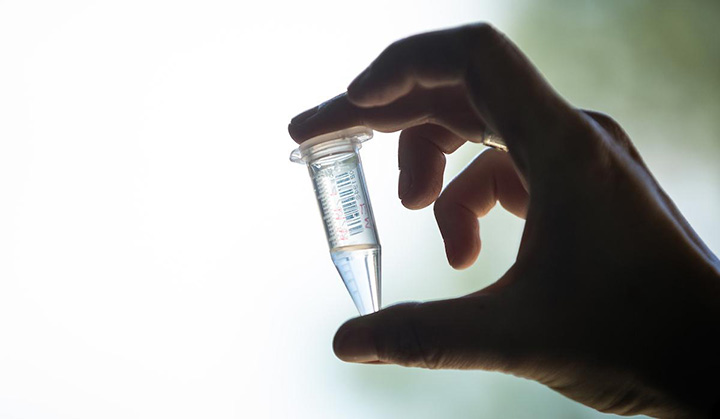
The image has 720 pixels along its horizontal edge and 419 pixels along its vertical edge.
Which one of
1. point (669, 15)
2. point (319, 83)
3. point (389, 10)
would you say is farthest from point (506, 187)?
point (669, 15)

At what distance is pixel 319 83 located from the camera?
156cm

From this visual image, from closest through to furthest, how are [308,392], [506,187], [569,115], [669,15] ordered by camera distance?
[569,115], [506,187], [308,392], [669,15]

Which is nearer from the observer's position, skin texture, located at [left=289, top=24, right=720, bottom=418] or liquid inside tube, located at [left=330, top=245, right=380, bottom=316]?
skin texture, located at [left=289, top=24, right=720, bottom=418]

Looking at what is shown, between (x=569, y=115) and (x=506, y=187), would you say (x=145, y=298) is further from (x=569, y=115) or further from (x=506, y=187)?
(x=569, y=115)

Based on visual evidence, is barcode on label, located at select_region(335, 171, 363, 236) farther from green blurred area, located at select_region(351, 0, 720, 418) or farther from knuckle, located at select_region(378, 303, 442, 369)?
green blurred area, located at select_region(351, 0, 720, 418)

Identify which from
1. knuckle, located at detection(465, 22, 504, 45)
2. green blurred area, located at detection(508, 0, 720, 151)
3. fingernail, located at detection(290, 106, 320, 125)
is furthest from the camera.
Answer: green blurred area, located at detection(508, 0, 720, 151)

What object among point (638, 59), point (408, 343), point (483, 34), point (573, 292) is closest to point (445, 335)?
point (408, 343)

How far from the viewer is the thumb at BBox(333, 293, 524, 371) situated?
2.34 feet

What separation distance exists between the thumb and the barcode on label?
22 cm

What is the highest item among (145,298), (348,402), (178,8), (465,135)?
(178,8)

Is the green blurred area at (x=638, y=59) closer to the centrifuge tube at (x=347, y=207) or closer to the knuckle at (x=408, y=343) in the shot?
the centrifuge tube at (x=347, y=207)

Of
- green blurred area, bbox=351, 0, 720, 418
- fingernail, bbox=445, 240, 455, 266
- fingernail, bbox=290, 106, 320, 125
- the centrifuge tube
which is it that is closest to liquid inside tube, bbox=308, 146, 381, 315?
the centrifuge tube

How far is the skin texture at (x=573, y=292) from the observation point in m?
0.72

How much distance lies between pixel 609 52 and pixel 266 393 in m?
1.69
